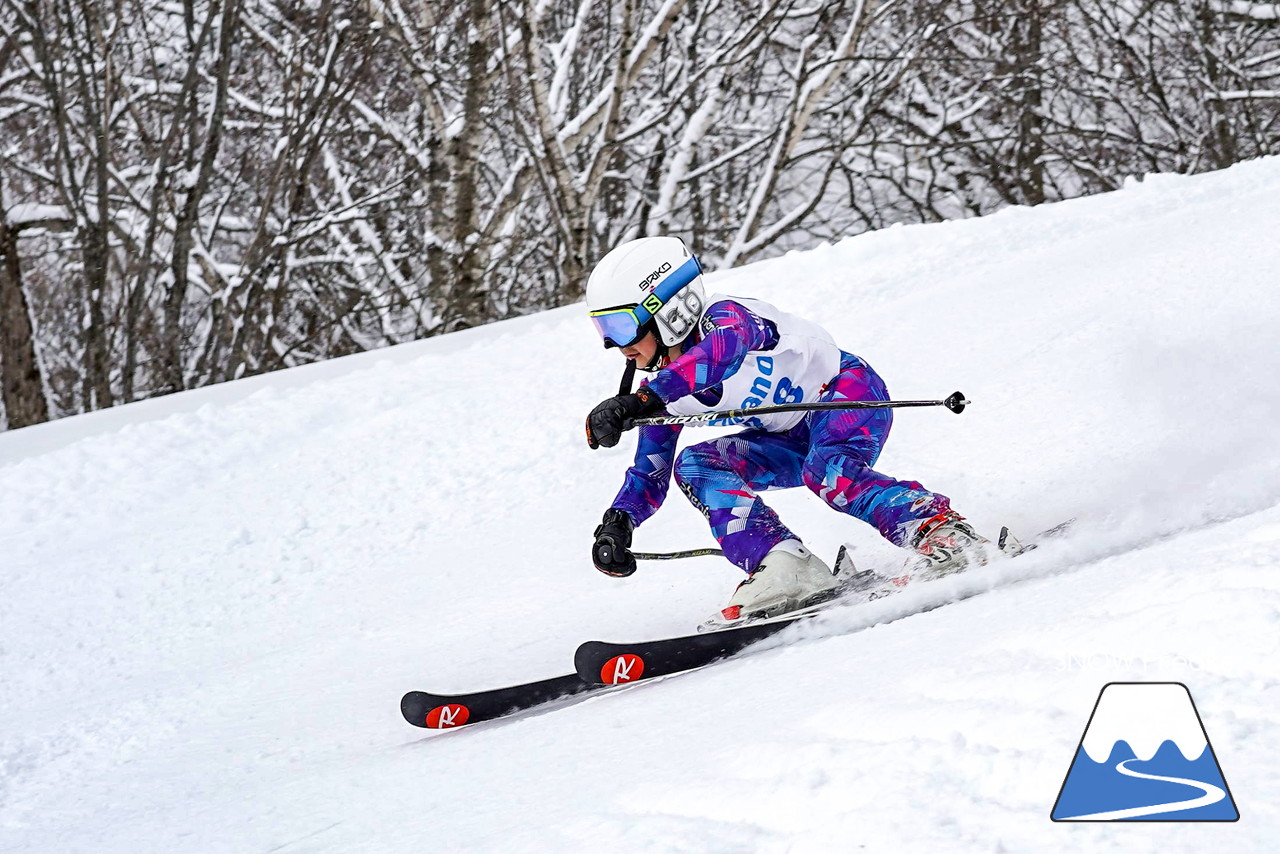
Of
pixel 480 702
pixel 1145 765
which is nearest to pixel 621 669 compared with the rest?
pixel 480 702

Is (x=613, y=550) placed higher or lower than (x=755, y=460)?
lower

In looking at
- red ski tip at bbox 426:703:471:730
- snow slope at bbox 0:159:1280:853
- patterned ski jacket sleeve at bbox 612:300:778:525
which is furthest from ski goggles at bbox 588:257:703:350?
red ski tip at bbox 426:703:471:730

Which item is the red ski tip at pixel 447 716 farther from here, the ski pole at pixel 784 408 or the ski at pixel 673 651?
the ski pole at pixel 784 408

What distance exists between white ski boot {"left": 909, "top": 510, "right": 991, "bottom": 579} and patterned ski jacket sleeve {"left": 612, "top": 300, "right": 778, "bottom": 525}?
Result: 77cm

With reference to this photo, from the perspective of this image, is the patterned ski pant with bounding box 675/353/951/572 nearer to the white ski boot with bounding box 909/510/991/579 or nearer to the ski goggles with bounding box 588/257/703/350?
the white ski boot with bounding box 909/510/991/579

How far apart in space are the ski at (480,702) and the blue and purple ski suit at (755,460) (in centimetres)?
67

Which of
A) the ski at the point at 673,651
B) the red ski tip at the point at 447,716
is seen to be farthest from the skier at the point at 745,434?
the red ski tip at the point at 447,716

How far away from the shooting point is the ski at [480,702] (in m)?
3.27

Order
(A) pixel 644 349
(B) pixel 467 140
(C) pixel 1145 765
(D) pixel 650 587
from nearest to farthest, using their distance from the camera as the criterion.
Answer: (C) pixel 1145 765
(A) pixel 644 349
(D) pixel 650 587
(B) pixel 467 140

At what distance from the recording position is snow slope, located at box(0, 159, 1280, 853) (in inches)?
78.9

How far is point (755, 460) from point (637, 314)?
68 cm

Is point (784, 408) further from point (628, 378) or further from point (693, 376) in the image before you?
point (628, 378)

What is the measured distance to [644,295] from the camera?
371 cm

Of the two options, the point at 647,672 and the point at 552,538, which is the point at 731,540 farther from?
the point at 552,538
